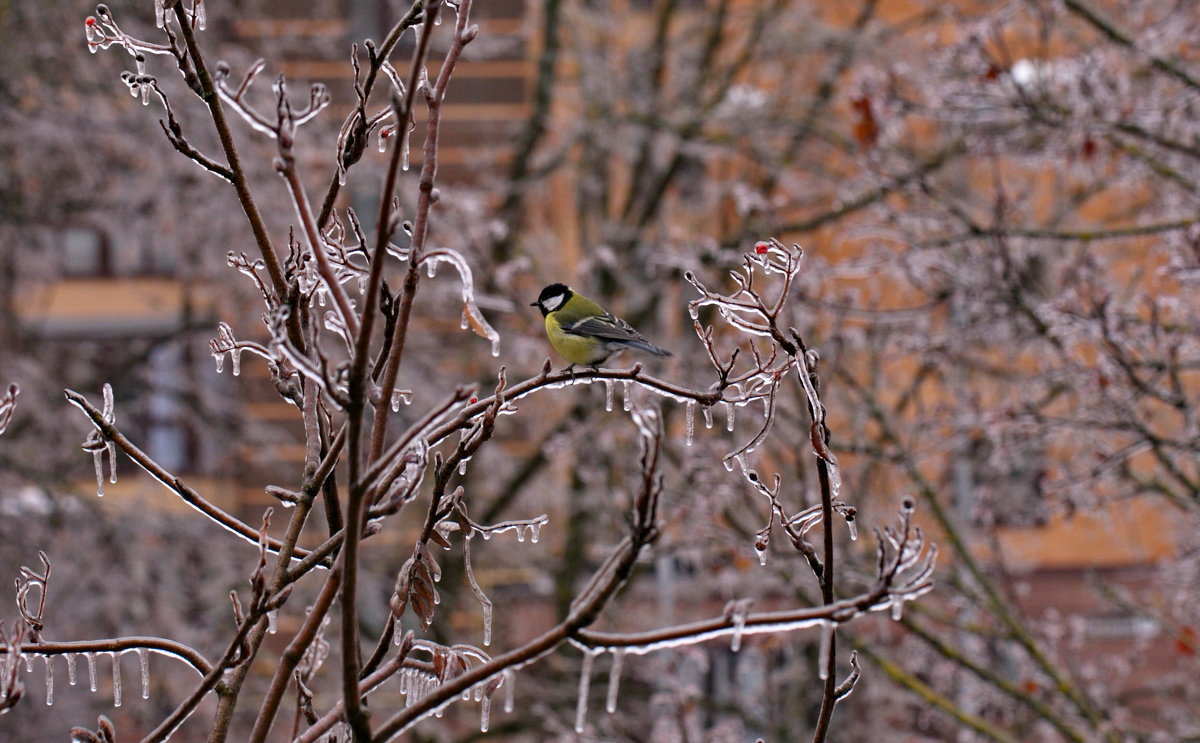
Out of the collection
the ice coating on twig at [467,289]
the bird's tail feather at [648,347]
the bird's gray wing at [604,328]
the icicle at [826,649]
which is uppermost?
the bird's gray wing at [604,328]

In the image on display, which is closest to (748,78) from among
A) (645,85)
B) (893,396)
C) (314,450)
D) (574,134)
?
(645,85)

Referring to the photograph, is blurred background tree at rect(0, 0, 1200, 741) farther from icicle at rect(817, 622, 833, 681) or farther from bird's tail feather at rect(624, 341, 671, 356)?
icicle at rect(817, 622, 833, 681)

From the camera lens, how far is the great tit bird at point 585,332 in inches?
152

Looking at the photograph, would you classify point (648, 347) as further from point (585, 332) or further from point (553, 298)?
point (553, 298)

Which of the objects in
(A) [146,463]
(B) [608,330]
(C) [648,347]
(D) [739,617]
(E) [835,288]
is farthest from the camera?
(E) [835,288]

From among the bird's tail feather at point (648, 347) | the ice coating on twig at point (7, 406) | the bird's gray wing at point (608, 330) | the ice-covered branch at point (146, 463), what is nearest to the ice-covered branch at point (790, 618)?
the ice-covered branch at point (146, 463)

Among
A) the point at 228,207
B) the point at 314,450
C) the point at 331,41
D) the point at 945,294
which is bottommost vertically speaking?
the point at 314,450

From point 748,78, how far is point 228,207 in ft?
19.4

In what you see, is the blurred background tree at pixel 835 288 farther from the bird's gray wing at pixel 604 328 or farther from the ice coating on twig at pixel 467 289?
the ice coating on twig at pixel 467 289

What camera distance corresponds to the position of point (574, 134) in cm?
1070

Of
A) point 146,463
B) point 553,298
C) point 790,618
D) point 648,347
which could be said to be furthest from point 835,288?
point 790,618

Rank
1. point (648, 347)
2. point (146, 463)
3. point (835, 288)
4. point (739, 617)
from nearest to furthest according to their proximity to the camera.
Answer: point (739, 617) → point (146, 463) → point (648, 347) → point (835, 288)

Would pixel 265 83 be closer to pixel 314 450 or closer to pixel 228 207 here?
pixel 228 207

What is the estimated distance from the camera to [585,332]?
3.96 meters
